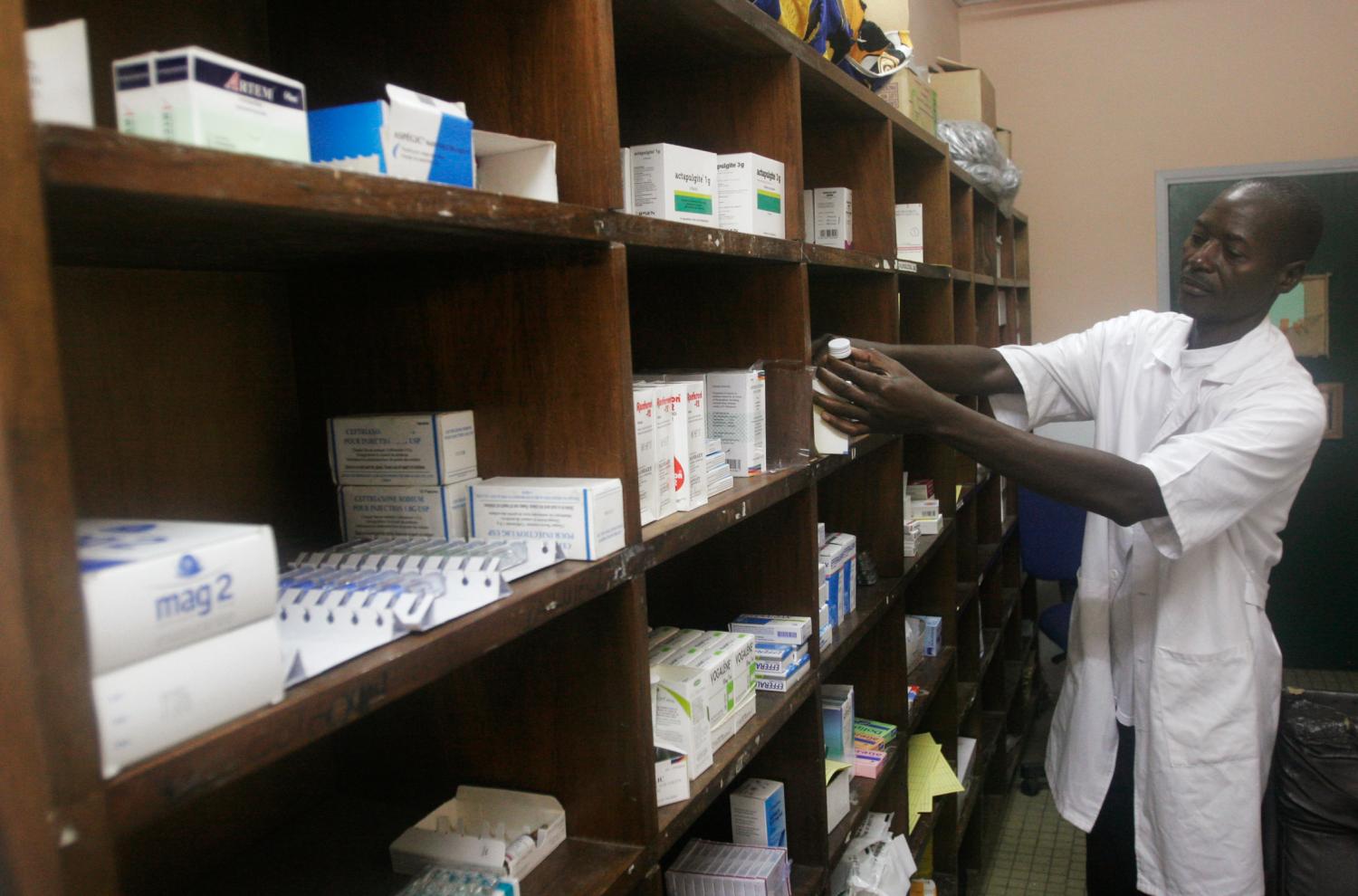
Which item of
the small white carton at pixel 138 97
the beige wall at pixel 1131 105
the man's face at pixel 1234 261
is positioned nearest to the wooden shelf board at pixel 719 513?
the small white carton at pixel 138 97

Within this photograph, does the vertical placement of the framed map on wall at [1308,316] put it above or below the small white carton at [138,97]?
below

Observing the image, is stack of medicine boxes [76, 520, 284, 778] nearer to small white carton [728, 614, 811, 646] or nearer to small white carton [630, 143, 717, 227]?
small white carton [630, 143, 717, 227]

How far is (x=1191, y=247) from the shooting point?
7.38 ft

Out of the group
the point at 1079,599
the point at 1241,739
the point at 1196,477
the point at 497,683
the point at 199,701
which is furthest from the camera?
the point at 1079,599

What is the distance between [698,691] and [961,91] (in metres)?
3.76

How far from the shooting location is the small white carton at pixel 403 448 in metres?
1.16

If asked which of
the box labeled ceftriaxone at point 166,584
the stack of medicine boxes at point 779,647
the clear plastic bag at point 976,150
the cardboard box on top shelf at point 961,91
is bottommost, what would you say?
the stack of medicine boxes at point 779,647

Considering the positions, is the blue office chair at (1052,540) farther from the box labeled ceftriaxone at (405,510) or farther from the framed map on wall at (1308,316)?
the box labeled ceftriaxone at (405,510)

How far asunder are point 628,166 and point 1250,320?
1569 millimetres

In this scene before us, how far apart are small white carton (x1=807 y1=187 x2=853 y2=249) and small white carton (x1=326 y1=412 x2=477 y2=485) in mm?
1368

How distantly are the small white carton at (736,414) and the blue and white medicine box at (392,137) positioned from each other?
2.61 feet

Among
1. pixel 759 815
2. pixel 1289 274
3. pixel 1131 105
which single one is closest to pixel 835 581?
pixel 759 815

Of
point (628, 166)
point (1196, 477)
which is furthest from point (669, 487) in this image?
point (1196, 477)

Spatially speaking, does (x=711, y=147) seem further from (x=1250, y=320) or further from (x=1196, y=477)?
(x=1250, y=320)
